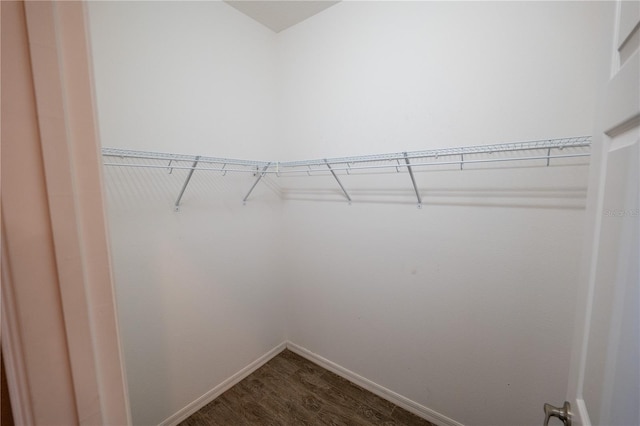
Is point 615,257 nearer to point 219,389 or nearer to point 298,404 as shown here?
point 298,404

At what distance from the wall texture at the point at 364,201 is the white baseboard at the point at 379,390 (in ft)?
0.14

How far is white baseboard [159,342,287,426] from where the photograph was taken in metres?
1.65

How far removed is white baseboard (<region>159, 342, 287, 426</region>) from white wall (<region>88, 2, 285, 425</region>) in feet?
Answer: 0.12

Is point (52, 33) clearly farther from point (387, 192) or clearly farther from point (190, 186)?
point (387, 192)

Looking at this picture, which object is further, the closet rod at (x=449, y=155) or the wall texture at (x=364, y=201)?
the wall texture at (x=364, y=201)

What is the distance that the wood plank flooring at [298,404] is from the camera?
1.67m

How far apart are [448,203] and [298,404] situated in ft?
5.39

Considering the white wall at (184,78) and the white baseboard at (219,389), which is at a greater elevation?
the white wall at (184,78)

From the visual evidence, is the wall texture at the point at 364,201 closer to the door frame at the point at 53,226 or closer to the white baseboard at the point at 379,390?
the white baseboard at the point at 379,390

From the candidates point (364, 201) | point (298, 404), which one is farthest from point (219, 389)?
point (364, 201)

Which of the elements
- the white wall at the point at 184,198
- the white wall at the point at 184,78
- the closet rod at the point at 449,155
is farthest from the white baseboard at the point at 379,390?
the white wall at the point at 184,78

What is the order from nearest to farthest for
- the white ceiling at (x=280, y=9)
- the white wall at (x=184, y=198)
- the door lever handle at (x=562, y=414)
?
the door lever handle at (x=562, y=414) < the white wall at (x=184, y=198) < the white ceiling at (x=280, y=9)

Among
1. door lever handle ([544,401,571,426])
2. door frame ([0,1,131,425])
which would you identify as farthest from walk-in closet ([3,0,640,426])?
door frame ([0,1,131,425])

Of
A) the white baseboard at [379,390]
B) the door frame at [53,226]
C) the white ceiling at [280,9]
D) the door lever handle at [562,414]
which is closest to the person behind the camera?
the door frame at [53,226]
